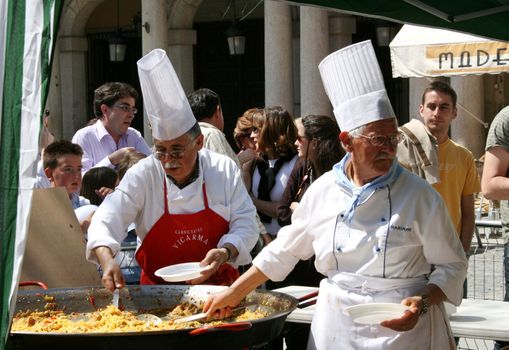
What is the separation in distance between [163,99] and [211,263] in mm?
771

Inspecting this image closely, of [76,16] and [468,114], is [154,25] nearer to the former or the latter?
[76,16]

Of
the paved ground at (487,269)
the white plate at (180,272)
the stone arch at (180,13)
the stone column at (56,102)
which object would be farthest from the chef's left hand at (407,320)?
the stone column at (56,102)

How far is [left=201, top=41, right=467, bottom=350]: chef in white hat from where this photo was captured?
152 inches

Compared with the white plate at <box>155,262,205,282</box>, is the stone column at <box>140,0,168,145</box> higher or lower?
higher

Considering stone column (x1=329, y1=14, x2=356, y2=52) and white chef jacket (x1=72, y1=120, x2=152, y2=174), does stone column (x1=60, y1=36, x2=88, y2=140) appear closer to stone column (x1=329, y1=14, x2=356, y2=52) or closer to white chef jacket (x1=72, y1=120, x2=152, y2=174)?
stone column (x1=329, y1=14, x2=356, y2=52)

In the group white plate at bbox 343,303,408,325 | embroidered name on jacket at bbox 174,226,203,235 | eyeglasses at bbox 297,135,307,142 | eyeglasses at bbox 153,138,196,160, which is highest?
eyeglasses at bbox 297,135,307,142

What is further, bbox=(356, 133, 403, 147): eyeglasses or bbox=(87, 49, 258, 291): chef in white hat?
bbox=(87, 49, 258, 291): chef in white hat

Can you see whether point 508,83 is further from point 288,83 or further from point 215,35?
point 215,35

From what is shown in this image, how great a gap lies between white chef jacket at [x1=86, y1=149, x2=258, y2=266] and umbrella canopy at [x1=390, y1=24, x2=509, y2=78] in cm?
428

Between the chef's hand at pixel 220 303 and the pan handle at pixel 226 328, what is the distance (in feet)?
1.55

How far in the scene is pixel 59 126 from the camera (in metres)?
23.2

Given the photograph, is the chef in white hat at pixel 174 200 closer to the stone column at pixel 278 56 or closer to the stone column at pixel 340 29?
the stone column at pixel 278 56

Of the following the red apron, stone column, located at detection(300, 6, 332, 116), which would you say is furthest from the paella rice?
stone column, located at detection(300, 6, 332, 116)

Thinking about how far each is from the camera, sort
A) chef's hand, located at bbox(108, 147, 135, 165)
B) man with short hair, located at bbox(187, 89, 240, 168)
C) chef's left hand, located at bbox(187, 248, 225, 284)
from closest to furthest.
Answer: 1. chef's left hand, located at bbox(187, 248, 225, 284)
2. man with short hair, located at bbox(187, 89, 240, 168)
3. chef's hand, located at bbox(108, 147, 135, 165)
